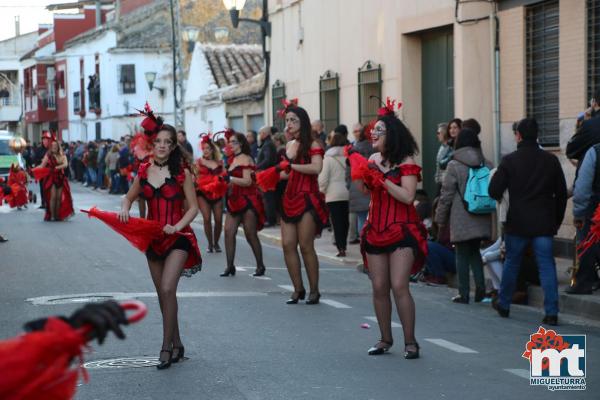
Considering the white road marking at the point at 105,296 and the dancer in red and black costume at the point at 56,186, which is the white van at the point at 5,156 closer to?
the dancer in red and black costume at the point at 56,186

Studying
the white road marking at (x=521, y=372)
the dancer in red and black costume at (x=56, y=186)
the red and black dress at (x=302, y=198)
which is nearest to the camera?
the white road marking at (x=521, y=372)

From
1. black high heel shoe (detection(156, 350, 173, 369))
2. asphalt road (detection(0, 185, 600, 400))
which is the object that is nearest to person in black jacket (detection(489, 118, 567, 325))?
asphalt road (detection(0, 185, 600, 400))

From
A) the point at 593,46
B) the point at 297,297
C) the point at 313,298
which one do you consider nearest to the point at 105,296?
the point at 297,297

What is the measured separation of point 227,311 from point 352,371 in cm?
309

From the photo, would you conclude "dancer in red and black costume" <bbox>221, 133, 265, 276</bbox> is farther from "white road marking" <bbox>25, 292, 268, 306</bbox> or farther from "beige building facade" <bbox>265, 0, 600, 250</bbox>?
"beige building facade" <bbox>265, 0, 600, 250</bbox>

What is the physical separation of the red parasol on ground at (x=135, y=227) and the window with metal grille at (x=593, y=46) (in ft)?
26.6

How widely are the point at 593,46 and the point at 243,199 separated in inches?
191

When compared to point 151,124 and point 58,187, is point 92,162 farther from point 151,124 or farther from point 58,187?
point 151,124

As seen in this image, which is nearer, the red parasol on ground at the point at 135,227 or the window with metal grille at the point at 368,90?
the red parasol on ground at the point at 135,227

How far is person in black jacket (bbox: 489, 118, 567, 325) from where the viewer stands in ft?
33.7

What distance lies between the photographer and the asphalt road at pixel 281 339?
7.46m

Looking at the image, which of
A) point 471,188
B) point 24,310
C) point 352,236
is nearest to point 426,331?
point 471,188

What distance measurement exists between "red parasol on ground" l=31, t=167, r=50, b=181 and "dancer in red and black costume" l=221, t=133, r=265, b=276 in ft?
34.7

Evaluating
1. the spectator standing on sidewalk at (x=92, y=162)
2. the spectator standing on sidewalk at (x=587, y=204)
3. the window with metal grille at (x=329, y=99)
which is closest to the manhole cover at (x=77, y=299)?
the spectator standing on sidewalk at (x=587, y=204)
